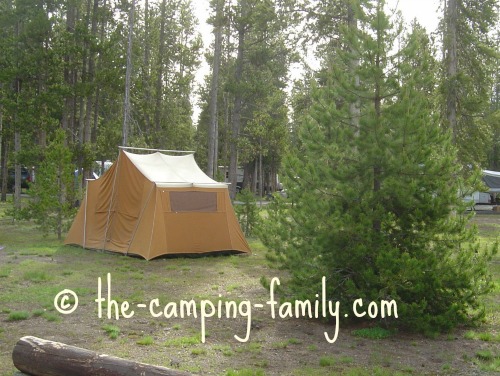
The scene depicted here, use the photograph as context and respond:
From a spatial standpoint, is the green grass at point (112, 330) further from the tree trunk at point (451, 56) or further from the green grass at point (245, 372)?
the tree trunk at point (451, 56)

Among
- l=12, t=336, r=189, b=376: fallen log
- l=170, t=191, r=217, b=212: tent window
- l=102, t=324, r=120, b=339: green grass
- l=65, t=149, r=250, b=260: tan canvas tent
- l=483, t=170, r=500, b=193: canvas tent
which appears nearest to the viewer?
l=12, t=336, r=189, b=376: fallen log

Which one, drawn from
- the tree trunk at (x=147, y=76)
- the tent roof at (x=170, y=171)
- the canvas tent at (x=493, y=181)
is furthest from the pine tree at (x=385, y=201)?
the canvas tent at (x=493, y=181)

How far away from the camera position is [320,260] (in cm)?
745

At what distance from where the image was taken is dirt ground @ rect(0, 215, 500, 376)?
19.0 feet

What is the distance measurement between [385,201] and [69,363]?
4.26 meters

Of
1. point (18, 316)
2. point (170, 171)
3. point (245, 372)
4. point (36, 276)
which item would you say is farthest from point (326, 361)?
point (170, 171)

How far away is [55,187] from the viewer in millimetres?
15641

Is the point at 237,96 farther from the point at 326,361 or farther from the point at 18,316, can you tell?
the point at 326,361

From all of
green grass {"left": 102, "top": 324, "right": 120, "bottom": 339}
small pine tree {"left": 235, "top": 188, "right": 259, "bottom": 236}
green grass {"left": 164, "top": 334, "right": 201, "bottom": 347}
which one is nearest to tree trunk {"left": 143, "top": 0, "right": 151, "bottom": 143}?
small pine tree {"left": 235, "top": 188, "right": 259, "bottom": 236}

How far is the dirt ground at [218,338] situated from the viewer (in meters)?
5.80

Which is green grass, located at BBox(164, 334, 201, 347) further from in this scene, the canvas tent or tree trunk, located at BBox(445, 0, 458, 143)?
the canvas tent

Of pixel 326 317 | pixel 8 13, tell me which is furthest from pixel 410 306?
pixel 8 13

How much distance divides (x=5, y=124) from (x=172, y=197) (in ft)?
40.8

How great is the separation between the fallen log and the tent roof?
8696mm
